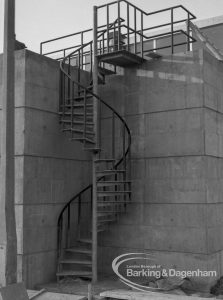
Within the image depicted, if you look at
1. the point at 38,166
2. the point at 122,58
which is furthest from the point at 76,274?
the point at 122,58

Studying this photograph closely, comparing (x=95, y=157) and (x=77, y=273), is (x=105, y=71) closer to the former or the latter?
(x=95, y=157)

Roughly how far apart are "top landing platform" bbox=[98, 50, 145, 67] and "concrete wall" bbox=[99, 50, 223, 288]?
0.53ft

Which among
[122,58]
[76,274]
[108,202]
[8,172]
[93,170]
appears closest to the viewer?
[8,172]

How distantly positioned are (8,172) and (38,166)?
2.21m

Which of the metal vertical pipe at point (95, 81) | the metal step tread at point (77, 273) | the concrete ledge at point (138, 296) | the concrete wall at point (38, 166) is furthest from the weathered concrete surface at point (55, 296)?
the metal vertical pipe at point (95, 81)

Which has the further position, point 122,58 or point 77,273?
point 122,58

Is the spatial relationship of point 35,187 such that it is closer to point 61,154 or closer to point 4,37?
point 61,154

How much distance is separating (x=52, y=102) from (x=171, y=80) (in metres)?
2.33

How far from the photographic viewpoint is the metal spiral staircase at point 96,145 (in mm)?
8391

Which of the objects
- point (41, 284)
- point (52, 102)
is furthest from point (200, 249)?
point (52, 102)

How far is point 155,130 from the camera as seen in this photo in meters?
8.72

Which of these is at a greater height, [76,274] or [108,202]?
[108,202]

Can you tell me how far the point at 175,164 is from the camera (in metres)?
8.46

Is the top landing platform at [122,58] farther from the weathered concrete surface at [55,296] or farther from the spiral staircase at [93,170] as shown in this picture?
the weathered concrete surface at [55,296]
